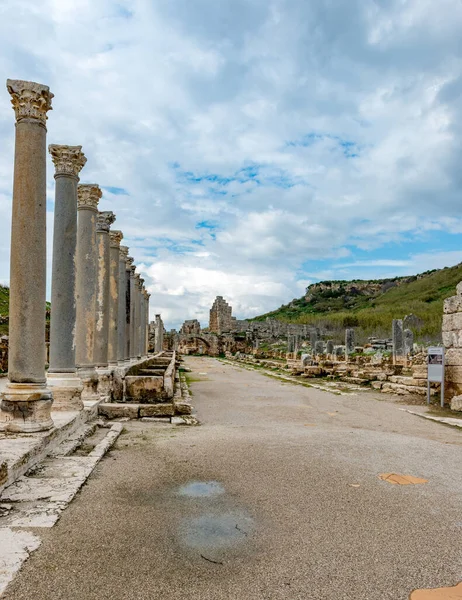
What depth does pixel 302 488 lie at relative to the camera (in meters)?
4.78

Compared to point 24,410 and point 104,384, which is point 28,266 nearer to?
Answer: point 24,410

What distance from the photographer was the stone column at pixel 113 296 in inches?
535

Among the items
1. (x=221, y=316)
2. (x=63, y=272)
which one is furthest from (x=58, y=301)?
(x=221, y=316)

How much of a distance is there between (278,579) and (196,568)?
1.70ft

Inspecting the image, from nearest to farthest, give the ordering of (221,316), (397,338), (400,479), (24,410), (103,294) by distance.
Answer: (400,479) → (24,410) → (103,294) → (397,338) → (221,316)

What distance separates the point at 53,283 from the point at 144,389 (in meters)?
3.87

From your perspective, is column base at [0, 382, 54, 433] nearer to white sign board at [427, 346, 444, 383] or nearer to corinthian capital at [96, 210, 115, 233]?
corinthian capital at [96, 210, 115, 233]

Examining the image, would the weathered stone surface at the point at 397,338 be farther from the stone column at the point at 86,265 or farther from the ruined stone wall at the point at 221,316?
the ruined stone wall at the point at 221,316

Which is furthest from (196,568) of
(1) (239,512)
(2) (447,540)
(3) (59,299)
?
(3) (59,299)

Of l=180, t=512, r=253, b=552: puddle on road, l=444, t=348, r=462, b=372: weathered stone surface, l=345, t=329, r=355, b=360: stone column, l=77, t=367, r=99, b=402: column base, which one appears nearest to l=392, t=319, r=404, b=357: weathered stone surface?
l=345, t=329, r=355, b=360: stone column

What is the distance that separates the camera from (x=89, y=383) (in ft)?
32.9

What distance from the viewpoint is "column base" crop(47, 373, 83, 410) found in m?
7.82

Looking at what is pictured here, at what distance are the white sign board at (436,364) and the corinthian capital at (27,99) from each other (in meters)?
10.1

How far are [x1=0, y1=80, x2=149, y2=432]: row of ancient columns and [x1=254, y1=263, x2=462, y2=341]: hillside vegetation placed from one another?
38.3 meters
